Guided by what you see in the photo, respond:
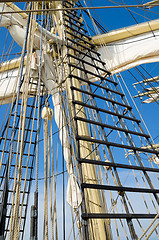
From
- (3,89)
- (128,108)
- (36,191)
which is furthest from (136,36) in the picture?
(36,191)

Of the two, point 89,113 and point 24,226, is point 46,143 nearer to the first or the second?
point 89,113

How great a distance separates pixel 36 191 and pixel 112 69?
4.51 metres

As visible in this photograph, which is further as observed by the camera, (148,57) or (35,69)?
(148,57)

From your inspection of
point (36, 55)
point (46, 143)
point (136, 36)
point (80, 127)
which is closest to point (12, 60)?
point (36, 55)

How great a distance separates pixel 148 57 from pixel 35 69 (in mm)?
3379

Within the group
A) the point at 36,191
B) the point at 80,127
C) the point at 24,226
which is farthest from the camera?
the point at 24,226

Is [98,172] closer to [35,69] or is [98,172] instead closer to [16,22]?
[35,69]

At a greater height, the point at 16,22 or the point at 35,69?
the point at 16,22

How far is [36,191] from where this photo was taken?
1.14 m

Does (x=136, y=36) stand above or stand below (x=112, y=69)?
above

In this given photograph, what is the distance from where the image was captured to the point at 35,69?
126 inches

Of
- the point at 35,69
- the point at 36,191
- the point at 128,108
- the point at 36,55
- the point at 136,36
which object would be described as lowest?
the point at 36,191

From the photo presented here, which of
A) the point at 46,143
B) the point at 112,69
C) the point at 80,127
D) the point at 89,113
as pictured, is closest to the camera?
the point at 46,143

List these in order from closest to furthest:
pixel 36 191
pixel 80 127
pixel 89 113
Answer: pixel 36 191 → pixel 80 127 → pixel 89 113
